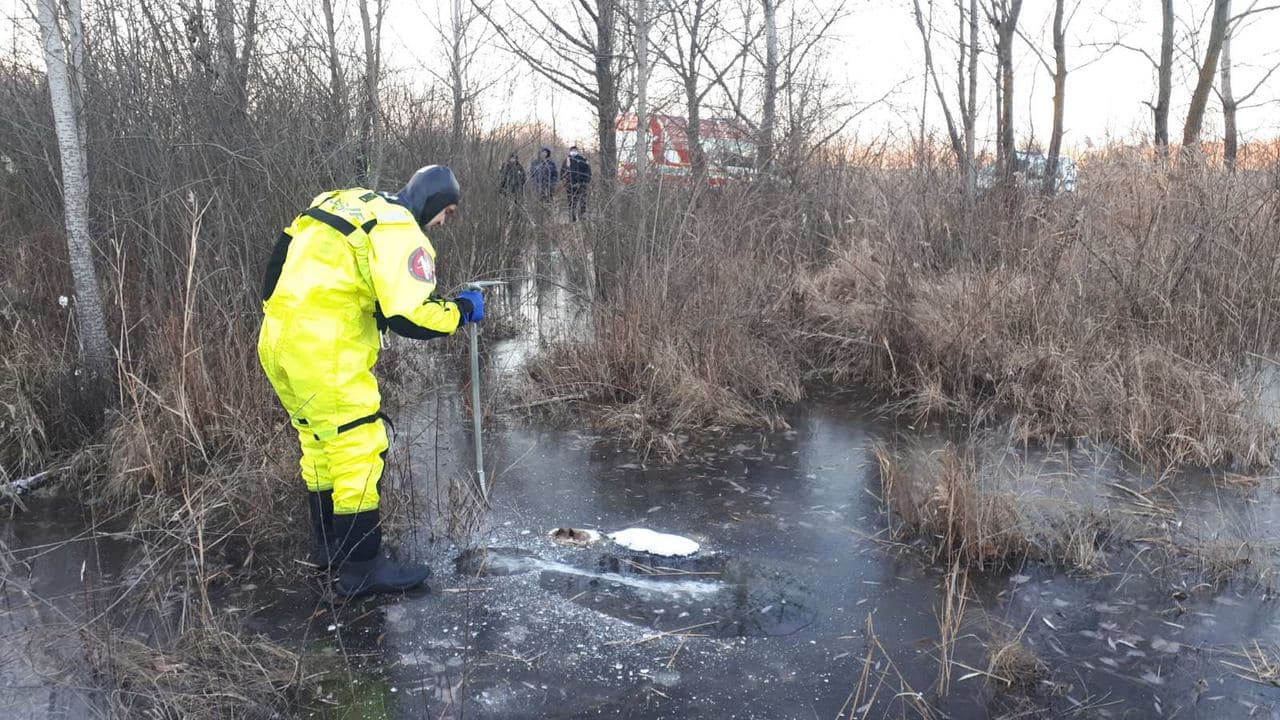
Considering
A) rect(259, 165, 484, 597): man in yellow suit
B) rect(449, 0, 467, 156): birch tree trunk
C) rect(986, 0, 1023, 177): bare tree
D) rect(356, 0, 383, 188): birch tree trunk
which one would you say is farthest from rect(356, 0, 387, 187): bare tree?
rect(986, 0, 1023, 177): bare tree

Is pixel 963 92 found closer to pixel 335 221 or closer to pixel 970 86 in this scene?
pixel 970 86

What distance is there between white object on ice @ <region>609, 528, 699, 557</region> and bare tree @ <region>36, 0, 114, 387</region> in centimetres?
337

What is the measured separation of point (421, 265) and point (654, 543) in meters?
1.86

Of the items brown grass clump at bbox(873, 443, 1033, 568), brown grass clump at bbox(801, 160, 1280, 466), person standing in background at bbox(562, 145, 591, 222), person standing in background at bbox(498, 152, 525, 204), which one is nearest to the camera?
brown grass clump at bbox(873, 443, 1033, 568)

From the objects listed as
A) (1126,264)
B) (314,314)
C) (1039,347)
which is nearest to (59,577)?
(314,314)

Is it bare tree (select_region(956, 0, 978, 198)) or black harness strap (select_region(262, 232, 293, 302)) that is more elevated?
bare tree (select_region(956, 0, 978, 198))

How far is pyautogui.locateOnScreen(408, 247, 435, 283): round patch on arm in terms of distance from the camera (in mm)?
3625

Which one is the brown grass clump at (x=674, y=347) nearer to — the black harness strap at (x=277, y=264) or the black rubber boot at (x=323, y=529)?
the black rubber boot at (x=323, y=529)

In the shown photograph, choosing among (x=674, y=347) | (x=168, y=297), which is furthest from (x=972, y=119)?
(x=168, y=297)

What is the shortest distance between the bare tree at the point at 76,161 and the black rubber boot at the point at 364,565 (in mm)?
2600

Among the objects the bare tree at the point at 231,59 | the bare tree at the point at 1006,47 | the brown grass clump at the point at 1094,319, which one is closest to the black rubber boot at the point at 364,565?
the bare tree at the point at 231,59

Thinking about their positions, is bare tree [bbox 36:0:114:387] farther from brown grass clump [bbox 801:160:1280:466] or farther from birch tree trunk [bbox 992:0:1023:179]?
birch tree trunk [bbox 992:0:1023:179]

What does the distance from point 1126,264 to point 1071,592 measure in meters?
4.39

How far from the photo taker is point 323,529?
4047mm
